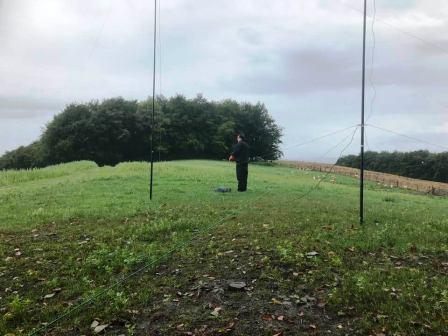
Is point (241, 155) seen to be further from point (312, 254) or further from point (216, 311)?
point (216, 311)

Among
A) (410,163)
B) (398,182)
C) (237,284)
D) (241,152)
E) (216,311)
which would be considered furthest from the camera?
(410,163)

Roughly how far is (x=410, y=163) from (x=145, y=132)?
4881 centimetres

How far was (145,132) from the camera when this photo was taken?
71.6 meters

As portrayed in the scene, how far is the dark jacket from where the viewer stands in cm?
2044

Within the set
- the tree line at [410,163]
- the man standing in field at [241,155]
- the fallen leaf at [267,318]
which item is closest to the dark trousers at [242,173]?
the man standing in field at [241,155]

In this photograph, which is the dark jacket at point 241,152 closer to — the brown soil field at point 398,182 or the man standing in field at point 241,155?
the man standing in field at point 241,155

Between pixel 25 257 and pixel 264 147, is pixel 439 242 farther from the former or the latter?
pixel 264 147

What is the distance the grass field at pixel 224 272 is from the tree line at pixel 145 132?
4912 centimetres

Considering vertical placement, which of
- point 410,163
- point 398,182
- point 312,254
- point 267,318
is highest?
point 410,163

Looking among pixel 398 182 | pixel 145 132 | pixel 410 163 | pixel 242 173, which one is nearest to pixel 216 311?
pixel 242 173

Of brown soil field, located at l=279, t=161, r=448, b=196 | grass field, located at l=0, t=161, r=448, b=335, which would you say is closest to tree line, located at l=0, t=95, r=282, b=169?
brown soil field, located at l=279, t=161, r=448, b=196

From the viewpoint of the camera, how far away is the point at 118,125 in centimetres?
6888

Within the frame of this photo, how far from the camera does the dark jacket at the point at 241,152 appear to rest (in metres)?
20.4

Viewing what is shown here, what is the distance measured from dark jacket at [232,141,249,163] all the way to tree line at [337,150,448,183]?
54.9m
